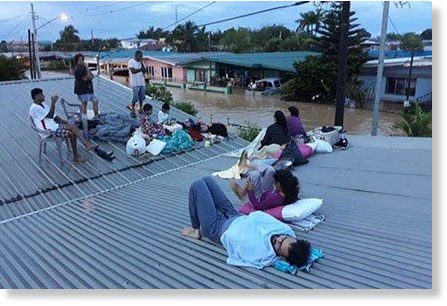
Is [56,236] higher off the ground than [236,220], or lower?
lower

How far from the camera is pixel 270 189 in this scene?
386 cm

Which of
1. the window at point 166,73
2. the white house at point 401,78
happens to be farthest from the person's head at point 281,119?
the window at point 166,73

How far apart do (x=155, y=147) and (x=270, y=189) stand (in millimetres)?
3294

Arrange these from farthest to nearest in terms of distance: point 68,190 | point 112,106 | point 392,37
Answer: point 392,37
point 112,106
point 68,190

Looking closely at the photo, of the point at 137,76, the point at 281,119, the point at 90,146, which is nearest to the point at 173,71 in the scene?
the point at 137,76

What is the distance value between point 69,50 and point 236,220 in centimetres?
6905

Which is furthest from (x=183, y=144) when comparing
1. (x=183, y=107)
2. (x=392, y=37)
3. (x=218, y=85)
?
(x=392, y=37)

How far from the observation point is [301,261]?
288cm

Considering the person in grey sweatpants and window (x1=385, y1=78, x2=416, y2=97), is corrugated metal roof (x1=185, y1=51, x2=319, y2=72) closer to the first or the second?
window (x1=385, y1=78, x2=416, y2=97)

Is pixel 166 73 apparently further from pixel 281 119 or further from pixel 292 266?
pixel 292 266

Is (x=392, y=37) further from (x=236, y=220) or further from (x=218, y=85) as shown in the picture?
(x=236, y=220)

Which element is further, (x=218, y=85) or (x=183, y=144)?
(x=218, y=85)

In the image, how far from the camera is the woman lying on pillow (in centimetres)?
355

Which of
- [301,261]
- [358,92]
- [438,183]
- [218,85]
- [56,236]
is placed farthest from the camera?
[218,85]
